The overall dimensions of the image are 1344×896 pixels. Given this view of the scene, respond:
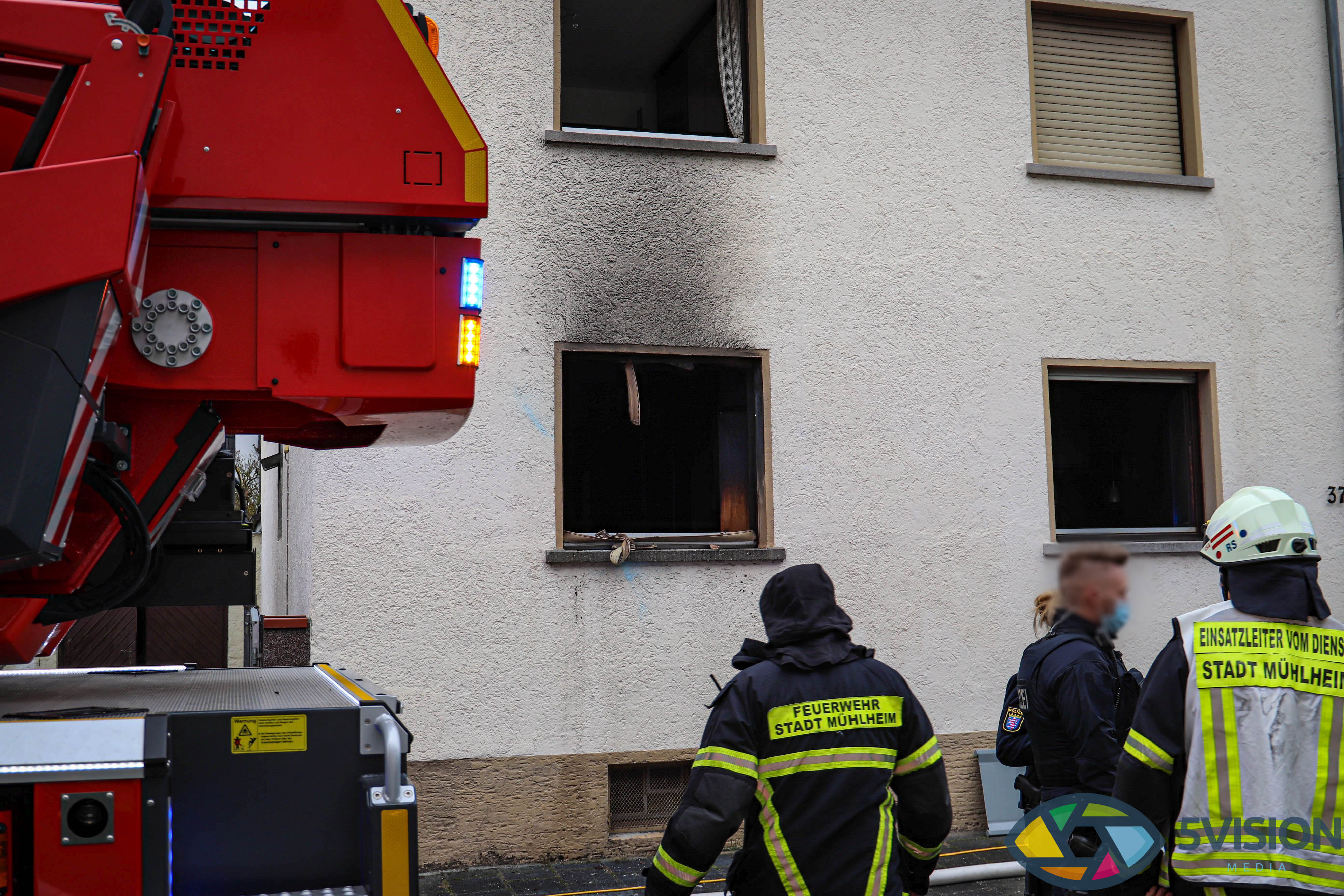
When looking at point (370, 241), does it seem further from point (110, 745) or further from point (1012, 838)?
point (1012, 838)

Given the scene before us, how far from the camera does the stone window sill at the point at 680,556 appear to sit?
7.41m

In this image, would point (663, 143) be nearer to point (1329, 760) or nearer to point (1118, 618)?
point (1118, 618)

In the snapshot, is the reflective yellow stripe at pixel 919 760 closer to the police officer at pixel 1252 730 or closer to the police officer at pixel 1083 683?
the police officer at pixel 1252 730

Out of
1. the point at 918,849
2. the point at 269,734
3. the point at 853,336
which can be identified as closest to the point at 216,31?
the point at 269,734

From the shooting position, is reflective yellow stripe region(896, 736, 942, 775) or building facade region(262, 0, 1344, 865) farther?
building facade region(262, 0, 1344, 865)

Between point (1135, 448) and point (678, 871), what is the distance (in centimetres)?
664

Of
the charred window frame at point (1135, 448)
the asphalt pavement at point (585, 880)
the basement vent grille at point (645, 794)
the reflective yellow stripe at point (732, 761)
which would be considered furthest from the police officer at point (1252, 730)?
the charred window frame at point (1135, 448)

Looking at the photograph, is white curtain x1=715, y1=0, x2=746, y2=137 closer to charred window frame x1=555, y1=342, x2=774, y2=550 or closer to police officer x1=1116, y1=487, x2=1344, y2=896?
charred window frame x1=555, y1=342, x2=774, y2=550

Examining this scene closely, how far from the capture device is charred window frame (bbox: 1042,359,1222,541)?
28.5 ft

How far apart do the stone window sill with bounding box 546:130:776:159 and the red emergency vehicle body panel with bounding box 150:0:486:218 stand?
→ 474 centimetres

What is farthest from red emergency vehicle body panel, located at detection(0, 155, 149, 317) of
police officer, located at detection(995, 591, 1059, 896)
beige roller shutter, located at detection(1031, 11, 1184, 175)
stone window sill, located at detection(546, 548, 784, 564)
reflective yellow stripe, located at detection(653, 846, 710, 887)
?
beige roller shutter, located at detection(1031, 11, 1184, 175)

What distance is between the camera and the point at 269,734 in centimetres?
268

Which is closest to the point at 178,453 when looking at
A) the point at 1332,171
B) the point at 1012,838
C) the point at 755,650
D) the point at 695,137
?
the point at 755,650

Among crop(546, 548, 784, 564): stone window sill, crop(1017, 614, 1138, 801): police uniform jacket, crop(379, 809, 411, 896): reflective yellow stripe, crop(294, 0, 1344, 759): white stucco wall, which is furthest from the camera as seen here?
crop(546, 548, 784, 564): stone window sill
